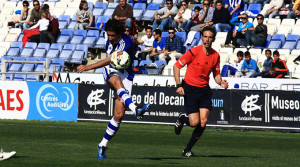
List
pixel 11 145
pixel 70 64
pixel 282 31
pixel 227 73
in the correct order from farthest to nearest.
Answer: pixel 70 64 → pixel 282 31 → pixel 227 73 → pixel 11 145

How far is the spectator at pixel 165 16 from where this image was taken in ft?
87.7

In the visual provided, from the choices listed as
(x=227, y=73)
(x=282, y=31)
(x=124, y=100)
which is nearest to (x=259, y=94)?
(x=227, y=73)

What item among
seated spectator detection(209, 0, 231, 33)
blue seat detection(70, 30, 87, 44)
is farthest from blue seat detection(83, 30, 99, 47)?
seated spectator detection(209, 0, 231, 33)

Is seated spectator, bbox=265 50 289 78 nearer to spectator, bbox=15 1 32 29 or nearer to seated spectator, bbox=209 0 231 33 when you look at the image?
seated spectator, bbox=209 0 231 33

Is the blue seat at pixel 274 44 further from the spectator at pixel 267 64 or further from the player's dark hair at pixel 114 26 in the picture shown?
the player's dark hair at pixel 114 26

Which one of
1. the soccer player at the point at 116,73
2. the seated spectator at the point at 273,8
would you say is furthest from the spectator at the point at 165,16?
the soccer player at the point at 116,73

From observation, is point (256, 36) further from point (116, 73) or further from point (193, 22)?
point (116, 73)

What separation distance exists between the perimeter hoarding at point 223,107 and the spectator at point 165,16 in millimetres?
5947

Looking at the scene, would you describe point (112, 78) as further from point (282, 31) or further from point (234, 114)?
point (282, 31)

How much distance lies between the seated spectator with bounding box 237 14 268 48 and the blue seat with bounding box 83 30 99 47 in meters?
6.85

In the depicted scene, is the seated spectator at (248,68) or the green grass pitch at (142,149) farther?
the seated spectator at (248,68)

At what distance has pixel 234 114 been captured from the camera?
797 inches

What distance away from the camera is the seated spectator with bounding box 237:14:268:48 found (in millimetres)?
23109

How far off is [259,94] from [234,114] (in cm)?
101
